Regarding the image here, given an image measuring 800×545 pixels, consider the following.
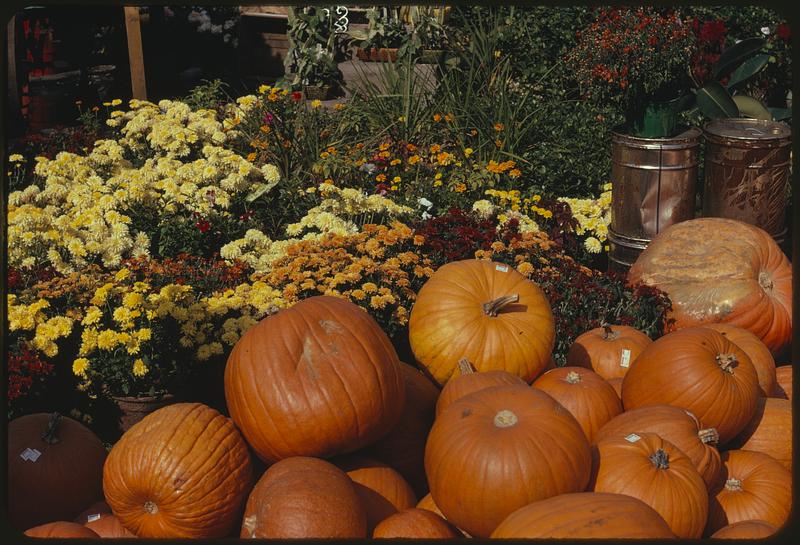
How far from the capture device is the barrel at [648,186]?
227 inches

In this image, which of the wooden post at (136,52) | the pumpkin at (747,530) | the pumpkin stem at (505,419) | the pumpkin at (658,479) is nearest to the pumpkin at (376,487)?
the pumpkin stem at (505,419)

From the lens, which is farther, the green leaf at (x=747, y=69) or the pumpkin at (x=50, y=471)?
the green leaf at (x=747, y=69)

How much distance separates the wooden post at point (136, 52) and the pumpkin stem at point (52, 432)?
6.02 metres

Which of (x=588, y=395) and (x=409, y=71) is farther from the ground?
(x=409, y=71)

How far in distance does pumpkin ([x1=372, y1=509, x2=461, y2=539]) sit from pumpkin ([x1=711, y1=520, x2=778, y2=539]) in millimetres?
904

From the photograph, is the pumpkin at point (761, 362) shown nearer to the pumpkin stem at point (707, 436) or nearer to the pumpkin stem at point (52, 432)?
the pumpkin stem at point (707, 436)

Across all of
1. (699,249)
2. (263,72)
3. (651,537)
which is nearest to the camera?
(651,537)

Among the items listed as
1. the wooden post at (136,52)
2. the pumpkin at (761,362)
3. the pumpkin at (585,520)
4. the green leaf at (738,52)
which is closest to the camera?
the pumpkin at (585,520)

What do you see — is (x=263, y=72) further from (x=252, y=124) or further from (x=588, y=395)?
(x=588, y=395)

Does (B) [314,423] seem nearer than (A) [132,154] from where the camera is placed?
Yes

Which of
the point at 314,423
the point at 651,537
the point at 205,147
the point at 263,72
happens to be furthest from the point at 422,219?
the point at 263,72

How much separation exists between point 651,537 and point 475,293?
5.22 feet

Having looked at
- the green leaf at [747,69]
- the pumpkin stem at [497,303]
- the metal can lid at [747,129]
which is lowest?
the pumpkin stem at [497,303]

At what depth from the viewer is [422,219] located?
584 cm
